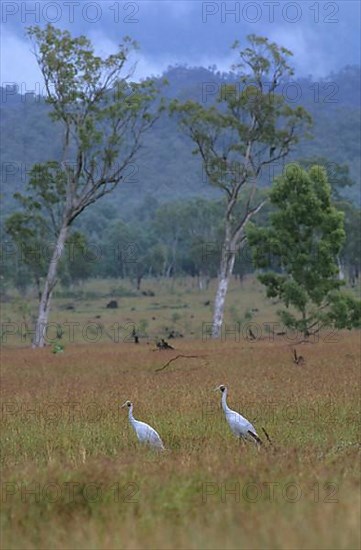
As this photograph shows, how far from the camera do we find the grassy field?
5.58m

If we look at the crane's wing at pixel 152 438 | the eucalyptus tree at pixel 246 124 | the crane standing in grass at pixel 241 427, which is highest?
the eucalyptus tree at pixel 246 124

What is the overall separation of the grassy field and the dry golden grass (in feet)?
0.06

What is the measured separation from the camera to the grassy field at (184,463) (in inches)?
220

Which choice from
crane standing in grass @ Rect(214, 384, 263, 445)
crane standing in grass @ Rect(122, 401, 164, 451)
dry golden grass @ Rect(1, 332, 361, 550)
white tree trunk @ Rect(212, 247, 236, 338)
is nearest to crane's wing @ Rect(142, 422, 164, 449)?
crane standing in grass @ Rect(122, 401, 164, 451)

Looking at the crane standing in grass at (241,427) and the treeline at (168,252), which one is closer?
the crane standing in grass at (241,427)

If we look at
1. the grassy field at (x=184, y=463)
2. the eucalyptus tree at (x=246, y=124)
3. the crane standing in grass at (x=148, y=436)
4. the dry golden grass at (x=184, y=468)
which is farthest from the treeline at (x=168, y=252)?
the crane standing in grass at (x=148, y=436)

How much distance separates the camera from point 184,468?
716cm

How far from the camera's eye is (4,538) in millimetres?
Answer: 5910

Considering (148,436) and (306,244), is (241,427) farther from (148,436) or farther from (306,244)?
(306,244)

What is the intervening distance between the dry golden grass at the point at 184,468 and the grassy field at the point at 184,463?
17 millimetres

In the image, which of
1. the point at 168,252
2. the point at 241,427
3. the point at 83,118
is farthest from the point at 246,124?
the point at 168,252

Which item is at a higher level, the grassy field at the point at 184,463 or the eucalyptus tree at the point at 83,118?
the eucalyptus tree at the point at 83,118

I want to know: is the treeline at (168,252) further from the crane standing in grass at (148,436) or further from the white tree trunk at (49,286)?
the crane standing in grass at (148,436)

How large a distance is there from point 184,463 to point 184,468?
0.29 metres
